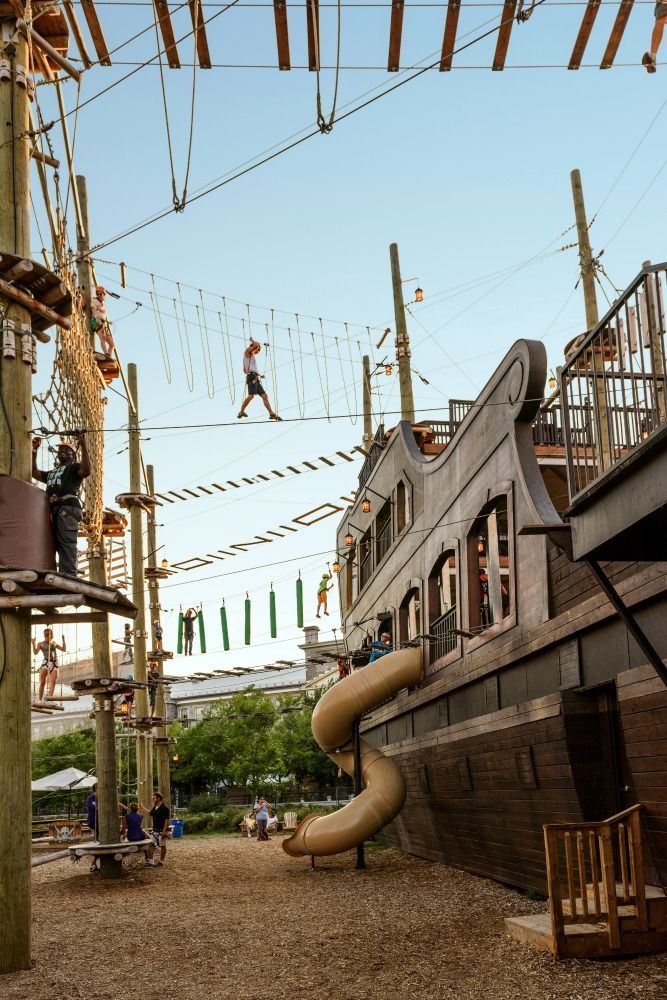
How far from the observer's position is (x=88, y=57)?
1188 cm

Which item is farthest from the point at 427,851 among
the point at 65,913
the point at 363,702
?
the point at 65,913

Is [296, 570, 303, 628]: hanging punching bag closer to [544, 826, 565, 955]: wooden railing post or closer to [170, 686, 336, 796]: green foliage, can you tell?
[544, 826, 565, 955]: wooden railing post

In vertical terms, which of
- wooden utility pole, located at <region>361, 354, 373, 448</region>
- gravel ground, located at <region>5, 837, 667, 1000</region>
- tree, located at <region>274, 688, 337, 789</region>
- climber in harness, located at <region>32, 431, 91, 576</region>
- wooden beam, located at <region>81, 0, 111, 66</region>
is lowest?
tree, located at <region>274, 688, 337, 789</region>

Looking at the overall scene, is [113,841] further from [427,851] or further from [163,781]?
[163,781]

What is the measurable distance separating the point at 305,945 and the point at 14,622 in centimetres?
434

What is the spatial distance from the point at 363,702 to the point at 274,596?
8137mm

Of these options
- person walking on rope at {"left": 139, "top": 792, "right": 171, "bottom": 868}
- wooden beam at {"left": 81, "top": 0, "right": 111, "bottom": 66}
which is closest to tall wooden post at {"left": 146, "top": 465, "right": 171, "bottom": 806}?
person walking on rope at {"left": 139, "top": 792, "right": 171, "bottom": 868}

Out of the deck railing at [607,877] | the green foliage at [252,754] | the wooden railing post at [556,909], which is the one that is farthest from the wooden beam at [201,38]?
the green foliage at [252,754]

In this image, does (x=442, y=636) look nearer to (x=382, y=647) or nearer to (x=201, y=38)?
(x=382, y=647)

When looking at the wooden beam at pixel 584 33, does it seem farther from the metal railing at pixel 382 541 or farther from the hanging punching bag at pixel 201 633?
the hanging punching bag at pixel 201 633

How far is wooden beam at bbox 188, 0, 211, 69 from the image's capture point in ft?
34.5

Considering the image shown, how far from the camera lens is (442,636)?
16.5m

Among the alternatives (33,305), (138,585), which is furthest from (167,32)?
(138,585)

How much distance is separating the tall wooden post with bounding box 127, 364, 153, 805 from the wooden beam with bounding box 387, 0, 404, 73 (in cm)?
1393
